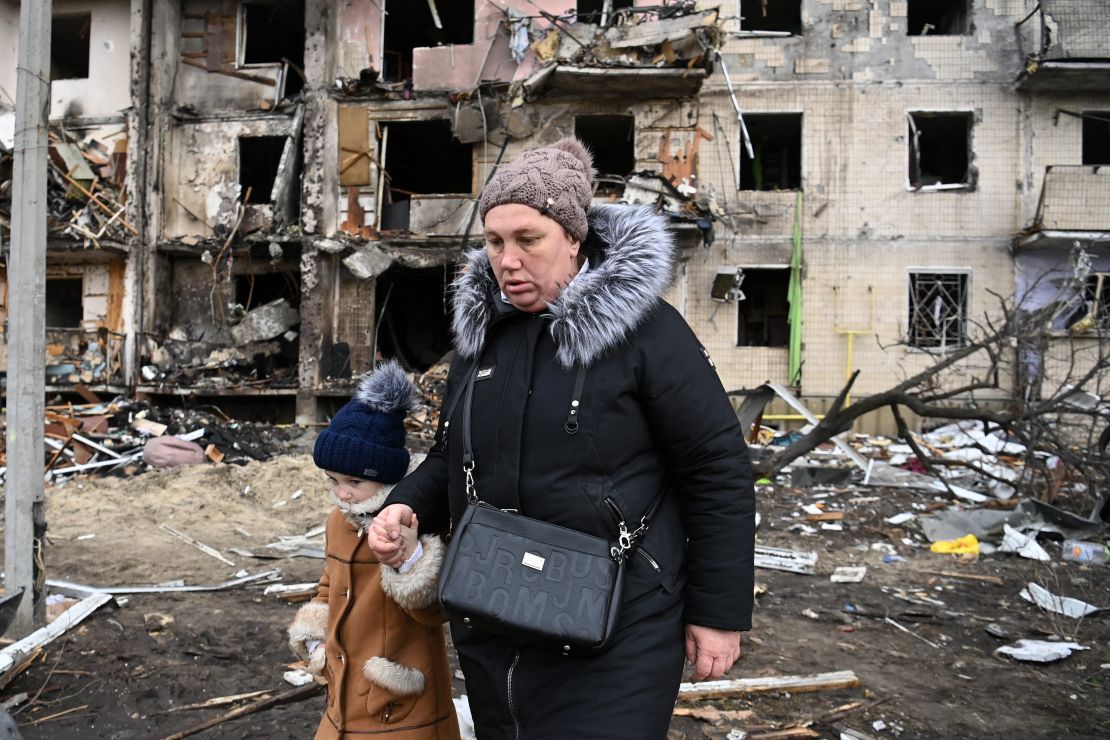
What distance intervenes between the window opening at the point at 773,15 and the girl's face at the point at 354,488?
58.2 ft

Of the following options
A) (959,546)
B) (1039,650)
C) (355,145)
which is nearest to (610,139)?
(355,145)

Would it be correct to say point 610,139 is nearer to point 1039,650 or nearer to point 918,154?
point 918,154

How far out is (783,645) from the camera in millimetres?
4691

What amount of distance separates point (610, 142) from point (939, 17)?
8.33m

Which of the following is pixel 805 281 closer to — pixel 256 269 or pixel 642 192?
pixel 642 192

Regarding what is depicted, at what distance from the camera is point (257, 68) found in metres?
16.9

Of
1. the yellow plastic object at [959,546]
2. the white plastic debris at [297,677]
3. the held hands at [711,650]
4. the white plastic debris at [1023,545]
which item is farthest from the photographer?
the yellow plastic object at [959,546]

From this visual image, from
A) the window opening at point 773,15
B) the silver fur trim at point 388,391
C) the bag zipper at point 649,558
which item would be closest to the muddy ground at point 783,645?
the silver fur trim at point 388,391

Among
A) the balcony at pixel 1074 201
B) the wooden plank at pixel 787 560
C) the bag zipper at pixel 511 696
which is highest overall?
the balcony at pixel 1074 201

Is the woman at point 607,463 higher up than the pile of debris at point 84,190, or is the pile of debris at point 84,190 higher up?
the pile of debris at point 84,190

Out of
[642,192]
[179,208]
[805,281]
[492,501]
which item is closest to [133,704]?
[492,501]

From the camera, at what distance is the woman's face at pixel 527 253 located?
180cm

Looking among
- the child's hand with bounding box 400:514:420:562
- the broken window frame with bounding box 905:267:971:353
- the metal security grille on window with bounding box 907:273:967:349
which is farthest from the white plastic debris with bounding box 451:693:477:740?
the metal security grille on window with bounding box 907:273:967:349

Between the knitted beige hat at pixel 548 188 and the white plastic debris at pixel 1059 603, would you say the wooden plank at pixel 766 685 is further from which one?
the knitted beige hat at pixel 548 188
